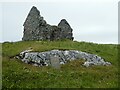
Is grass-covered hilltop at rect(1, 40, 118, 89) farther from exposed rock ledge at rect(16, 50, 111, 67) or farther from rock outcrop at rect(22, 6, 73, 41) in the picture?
rock outcrop at rect(22, 6, 73, 41)

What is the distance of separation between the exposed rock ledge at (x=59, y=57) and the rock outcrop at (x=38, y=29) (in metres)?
15.6

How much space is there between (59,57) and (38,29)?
1821 cm

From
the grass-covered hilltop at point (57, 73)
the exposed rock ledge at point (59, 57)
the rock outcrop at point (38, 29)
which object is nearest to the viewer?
the grass-covered hilltop at point (57, 73)

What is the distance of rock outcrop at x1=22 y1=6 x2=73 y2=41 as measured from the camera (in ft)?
221

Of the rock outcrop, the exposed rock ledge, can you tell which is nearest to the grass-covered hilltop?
the exposed rock ledge

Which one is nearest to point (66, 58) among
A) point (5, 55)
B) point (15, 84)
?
point (5, 55)

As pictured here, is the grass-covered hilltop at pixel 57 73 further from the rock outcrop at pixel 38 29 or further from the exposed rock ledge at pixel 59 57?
the rock outcrop at pixel 38 29

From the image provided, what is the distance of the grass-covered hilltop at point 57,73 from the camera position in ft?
127

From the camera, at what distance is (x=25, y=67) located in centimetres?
4725

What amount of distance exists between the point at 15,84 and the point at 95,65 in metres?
14.7

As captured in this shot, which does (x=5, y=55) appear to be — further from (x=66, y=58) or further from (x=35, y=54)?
(x=66, y=58)

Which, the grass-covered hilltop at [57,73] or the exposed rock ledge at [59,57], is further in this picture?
the exposed rock ledge at [59,57]

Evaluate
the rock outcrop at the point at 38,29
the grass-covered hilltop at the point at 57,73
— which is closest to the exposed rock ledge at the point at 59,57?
the grass-covered hilltop at the point at 57,73

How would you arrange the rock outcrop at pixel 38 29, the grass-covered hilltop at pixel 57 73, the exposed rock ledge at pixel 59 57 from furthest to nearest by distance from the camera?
the rock outcrop at pixel 38 29 < the exposed rock ledge at pixel 59 57 < the grass-covered hilltop at pixel 57 73
